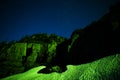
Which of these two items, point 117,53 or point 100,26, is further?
point 100,26

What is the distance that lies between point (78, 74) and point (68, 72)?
129 centimetres

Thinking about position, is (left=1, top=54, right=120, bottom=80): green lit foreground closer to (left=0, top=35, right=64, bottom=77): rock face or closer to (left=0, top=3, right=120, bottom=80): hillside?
(left=0, top=3, right=120, bottom=80): hillside

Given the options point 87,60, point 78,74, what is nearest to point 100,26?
point 87,60

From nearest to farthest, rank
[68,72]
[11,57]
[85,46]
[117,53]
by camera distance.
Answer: [117,53] < [68,72] < [85,46] < [11,57]

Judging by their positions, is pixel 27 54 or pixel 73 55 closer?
pixel 73 55

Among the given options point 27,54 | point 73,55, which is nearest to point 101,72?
point 73,55

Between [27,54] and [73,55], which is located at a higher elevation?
[27,54]

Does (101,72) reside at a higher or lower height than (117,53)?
lower

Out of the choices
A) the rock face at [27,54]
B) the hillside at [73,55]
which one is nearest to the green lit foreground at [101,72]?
the hillside at [73,55]

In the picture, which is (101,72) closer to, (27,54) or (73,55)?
(73,55)

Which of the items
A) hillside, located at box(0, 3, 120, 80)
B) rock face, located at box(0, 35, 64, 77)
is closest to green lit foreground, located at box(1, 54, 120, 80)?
hillside, located at box(0, 3, 120, 80)

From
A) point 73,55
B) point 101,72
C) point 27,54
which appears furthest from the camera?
point 27,54

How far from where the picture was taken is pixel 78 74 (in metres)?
10.2

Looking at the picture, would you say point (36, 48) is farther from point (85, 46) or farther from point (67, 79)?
point (67, 79)
